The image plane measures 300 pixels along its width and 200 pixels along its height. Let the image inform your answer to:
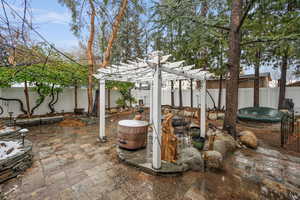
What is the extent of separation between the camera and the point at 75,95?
813 cm

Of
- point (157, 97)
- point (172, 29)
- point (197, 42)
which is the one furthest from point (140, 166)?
point (172, 29)

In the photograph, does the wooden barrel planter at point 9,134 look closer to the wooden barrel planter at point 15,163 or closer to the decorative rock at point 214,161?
the wooden barrel planter at point 15,163

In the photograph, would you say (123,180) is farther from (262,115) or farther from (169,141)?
(262,115)

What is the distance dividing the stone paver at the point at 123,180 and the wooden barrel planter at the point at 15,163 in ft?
0.43

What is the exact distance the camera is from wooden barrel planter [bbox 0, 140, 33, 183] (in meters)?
2.24

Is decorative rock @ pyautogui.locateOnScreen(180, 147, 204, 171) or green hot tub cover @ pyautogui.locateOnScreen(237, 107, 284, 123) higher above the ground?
green hot tub cover @ pyautogui.locateOnScreen(237, 107, 284, 123)

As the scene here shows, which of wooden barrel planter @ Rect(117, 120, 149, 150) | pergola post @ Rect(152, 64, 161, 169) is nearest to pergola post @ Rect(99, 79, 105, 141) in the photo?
wooden barrel planter @ Rect(117, 120, 149, 150)

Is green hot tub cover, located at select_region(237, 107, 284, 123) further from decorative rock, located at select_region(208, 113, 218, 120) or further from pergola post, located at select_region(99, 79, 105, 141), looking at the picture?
pergola post, located at select_region(99, 79, 105, 141)

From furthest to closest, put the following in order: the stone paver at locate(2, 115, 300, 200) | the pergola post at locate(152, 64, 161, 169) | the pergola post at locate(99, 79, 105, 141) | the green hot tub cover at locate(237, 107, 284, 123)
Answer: the green hot tub cover at locate(237, 107, 284, 123)
the pergola post at locate(99, 79, 105, 141)
the pergola post at locate(152, 64, 161, 169)
the stone paver at locate(2, 115, 300, 200)

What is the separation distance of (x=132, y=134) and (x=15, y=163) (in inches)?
89.2

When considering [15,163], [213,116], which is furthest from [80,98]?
[213,116]

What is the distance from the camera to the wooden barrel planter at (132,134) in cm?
314

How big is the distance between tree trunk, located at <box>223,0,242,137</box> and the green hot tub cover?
3061 millimetres

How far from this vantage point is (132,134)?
124 inches
